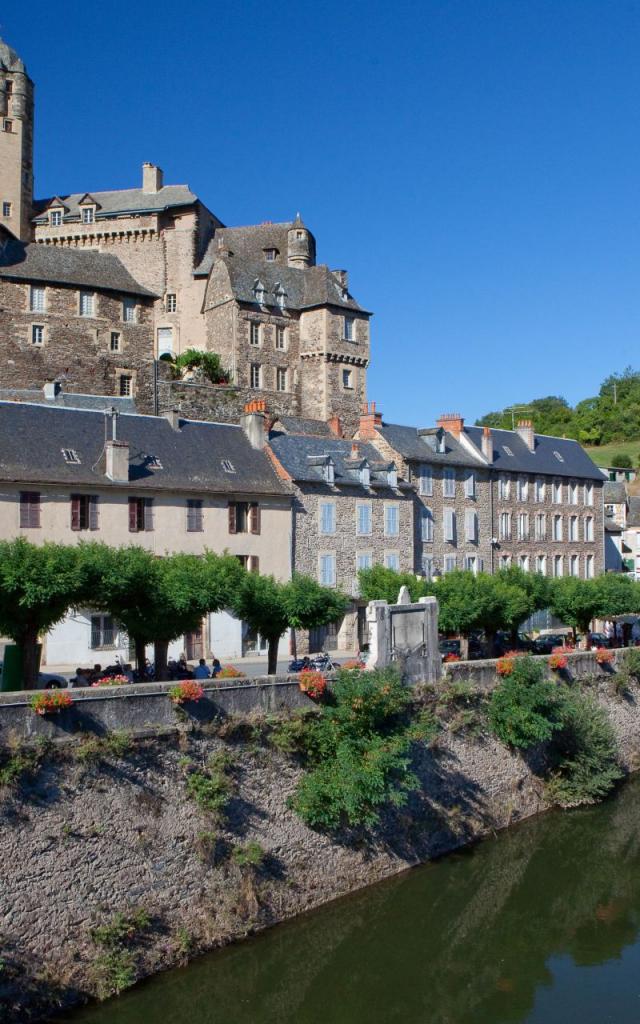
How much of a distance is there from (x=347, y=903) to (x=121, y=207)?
47243 millimetres

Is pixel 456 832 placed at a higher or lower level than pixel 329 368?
lower

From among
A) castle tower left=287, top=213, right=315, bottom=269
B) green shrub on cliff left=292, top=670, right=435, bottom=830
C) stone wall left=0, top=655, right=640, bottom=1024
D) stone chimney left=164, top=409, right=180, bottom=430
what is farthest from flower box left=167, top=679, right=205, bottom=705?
castle tower left=287, top=213, right=315, bottom=269

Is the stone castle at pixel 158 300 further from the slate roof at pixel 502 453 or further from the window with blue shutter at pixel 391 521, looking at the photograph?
the window with blue shutter at pixel 391 521

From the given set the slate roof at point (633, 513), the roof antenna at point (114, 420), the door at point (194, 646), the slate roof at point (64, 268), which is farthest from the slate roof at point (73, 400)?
→ the slate roof at point (633, 513)

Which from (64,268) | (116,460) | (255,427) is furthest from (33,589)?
(64,268)

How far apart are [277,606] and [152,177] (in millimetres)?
41091

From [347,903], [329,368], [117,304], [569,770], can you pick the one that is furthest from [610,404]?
[347,903]

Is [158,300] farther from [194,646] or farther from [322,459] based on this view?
[194,646]

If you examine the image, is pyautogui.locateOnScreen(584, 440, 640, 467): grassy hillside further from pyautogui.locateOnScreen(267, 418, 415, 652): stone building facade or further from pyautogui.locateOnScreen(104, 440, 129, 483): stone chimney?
pyautogui.locateOnScreen(104, 440, 129, 483): stone chimney

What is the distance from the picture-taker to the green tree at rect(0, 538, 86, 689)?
18.1 meters

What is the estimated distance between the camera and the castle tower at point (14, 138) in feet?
180

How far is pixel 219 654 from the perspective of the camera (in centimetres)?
3212

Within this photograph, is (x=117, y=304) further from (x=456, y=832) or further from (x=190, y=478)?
(x=456, y=832)

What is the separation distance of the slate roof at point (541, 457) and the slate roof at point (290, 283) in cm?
1144
